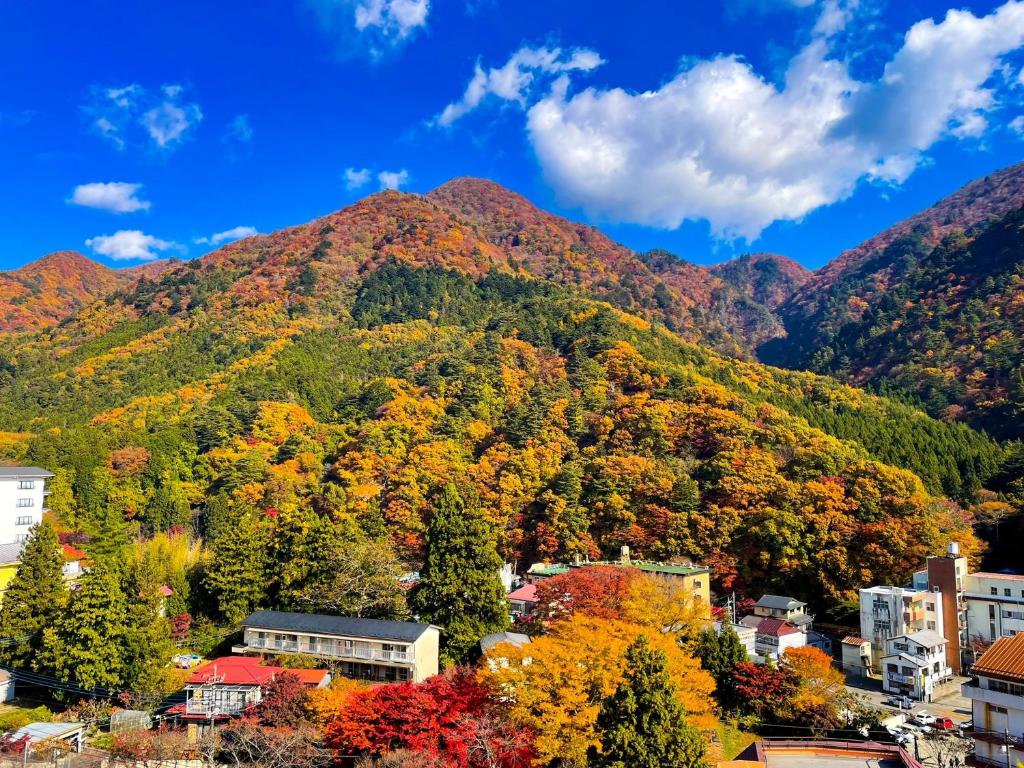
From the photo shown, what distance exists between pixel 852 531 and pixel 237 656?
29.1 metres

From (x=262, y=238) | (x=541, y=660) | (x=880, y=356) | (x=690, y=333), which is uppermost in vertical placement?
(x=262, y=238)

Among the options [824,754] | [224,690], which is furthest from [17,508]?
[824,754]

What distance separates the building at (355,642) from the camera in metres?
25.6

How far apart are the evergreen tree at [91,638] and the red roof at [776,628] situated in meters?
25.3

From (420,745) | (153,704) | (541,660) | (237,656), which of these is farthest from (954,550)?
(153,704)

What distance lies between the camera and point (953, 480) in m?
47.4

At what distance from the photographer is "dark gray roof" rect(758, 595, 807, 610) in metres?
34.3

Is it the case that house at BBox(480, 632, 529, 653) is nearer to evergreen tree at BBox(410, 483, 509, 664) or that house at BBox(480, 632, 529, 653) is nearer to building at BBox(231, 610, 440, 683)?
evergreen tree at BBox(410, 483, 509, 664)

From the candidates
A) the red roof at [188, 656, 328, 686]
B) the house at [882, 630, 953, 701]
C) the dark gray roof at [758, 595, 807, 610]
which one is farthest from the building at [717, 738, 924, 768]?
the red roof at [188, 656, 328, 686]

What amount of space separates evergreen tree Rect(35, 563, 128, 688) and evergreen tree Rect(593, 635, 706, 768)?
1671cm

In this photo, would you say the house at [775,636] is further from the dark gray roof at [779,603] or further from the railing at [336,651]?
the railing at [336,651]

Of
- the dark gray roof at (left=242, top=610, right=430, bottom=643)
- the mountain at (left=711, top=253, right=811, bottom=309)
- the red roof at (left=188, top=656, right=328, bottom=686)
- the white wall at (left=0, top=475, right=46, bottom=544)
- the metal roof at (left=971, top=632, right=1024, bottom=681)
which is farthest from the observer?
the mountain at (left=711, top=253, right=811, bottom=309)

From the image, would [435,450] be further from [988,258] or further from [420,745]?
[988,258]

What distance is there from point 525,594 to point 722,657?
34.0ft
